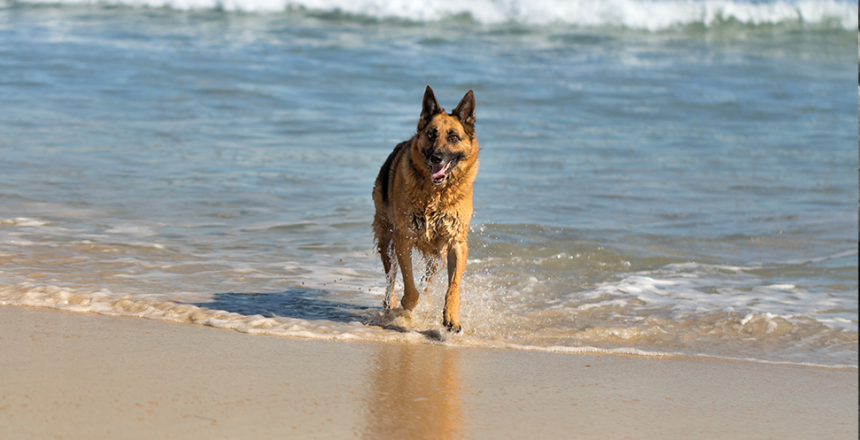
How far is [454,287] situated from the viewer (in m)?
5.27

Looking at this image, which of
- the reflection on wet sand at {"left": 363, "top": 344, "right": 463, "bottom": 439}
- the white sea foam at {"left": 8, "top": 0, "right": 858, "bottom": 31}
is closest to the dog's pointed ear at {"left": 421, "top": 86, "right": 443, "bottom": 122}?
the reflection on wet sand at {"left": 363, "top": 344, "right": 463, "bottom": 439}

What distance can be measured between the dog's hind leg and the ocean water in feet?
0.80

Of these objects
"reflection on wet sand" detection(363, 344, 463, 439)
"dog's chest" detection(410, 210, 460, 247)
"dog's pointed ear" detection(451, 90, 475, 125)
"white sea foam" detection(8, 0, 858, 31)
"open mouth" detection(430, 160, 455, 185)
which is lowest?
"reflection on wet sand" detection(363, 344, 463, 439)

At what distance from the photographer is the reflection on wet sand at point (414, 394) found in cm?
336

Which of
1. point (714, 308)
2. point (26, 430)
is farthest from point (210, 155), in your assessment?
point (26, 430)

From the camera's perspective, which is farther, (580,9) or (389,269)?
(580,9)

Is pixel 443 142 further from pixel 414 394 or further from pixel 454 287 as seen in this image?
pixel 414 394

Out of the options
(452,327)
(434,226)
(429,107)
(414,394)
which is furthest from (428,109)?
(414,394)

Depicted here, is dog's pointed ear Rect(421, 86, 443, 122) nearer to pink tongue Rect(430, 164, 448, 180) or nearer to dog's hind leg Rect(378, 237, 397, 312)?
pink tongue Rect(430, 164, 448, 180)

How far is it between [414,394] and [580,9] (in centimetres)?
2592

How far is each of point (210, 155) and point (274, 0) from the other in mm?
→ 17167

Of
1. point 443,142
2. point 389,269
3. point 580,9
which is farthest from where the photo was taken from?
point 580,9

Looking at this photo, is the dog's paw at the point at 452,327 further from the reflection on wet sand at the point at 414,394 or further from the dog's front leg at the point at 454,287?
the reflection on wet sand at the point at 414,394

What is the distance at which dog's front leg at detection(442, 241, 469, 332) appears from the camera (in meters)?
5.17
